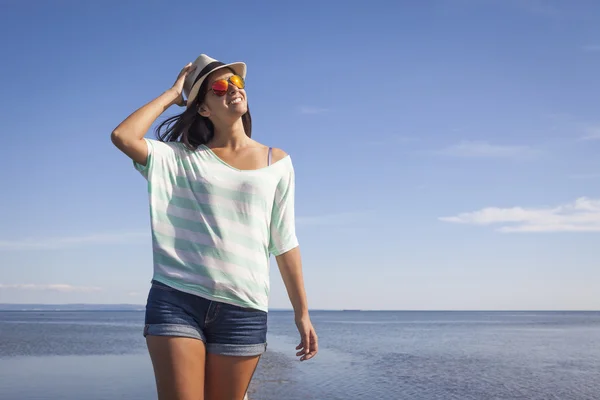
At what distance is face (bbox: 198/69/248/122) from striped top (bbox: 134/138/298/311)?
7.2 inches

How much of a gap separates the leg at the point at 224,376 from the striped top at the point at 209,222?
0.73 feet

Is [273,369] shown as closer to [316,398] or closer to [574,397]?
[316,398]

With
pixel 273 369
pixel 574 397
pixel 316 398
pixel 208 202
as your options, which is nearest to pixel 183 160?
pixel 208 202

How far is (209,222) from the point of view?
9.36 feet

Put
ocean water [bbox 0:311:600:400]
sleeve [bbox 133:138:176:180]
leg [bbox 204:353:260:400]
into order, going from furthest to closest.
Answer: ocean water [bbox 0:311:600:400] < sleeve [bbox 133:138:176:180] < leg [bbox 204:353:260:400]

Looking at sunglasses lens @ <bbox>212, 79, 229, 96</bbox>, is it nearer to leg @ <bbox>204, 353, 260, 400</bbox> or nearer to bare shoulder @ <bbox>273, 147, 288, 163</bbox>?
bare shoulder @ <bbox>273, 147, 288, 163</bbox>

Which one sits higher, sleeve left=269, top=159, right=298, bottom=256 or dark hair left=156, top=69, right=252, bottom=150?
dark hair left=156, top=69, right=252, bottom=150

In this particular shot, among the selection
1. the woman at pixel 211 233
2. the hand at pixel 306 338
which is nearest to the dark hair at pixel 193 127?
the woman at pixel 211 233

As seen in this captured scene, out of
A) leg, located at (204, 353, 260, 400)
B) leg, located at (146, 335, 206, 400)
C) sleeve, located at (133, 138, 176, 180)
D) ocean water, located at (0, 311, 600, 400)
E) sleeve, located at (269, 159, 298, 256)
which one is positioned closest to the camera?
leg, located at (146, 335, 206, 400)

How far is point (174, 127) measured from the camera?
3184mm

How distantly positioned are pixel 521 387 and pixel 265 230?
14.4 metres

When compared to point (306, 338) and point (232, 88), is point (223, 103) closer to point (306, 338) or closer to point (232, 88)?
point (232, 88)

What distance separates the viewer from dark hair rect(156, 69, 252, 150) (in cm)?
311

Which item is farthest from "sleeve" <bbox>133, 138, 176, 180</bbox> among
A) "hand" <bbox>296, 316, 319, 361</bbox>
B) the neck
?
"hand" <bbox>296, 316, 319, 361</bbox>
